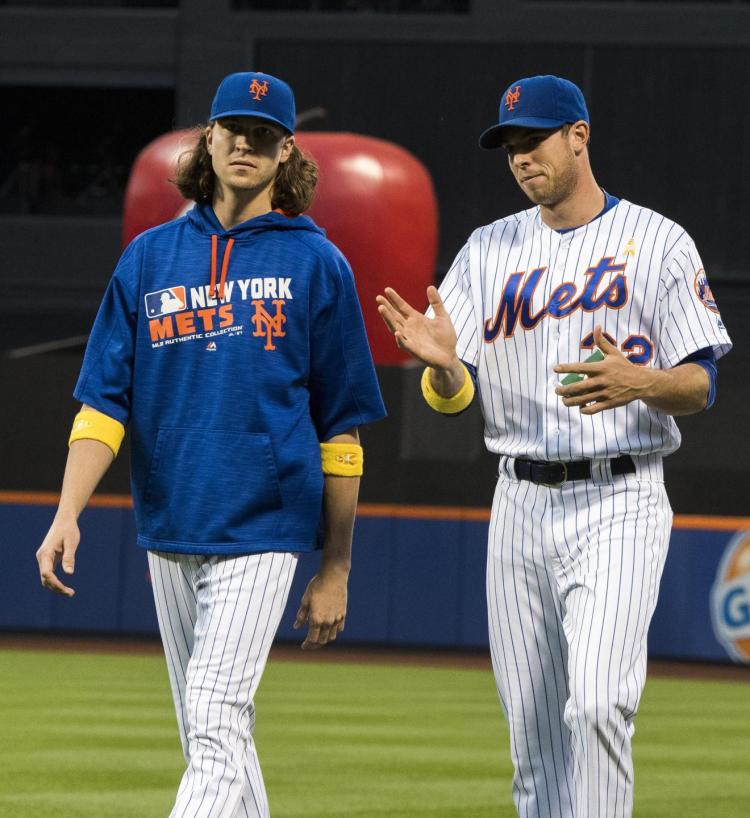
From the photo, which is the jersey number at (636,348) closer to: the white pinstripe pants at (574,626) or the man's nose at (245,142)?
the white pinstripe pants at (574,626)

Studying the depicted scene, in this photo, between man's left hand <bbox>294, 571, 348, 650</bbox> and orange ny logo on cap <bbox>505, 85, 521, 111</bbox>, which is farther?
orange ny logo on cap <bbox>505, 85, 521, 111</bbox>

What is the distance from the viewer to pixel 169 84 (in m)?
26.0

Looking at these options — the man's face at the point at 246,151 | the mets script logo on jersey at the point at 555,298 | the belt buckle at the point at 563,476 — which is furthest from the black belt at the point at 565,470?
the man's face at the point at 246,151

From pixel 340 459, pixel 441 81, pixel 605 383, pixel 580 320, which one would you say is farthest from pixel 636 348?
pixel 441 81

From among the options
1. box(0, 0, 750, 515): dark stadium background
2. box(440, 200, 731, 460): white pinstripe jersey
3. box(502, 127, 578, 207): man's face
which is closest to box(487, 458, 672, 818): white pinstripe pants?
box(440, 200, 731, 460): white pinstripe jersey

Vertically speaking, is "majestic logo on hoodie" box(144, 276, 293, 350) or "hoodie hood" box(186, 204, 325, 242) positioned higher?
"hoodie hood" box(186, 204, 325, 242)

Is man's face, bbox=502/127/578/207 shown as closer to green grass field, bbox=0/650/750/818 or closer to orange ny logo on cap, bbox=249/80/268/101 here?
orange ny logo on cap, bbox=249/80/268/101

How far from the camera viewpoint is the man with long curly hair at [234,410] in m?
3.23

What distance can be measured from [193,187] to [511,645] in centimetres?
134

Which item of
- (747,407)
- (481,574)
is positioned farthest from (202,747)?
(747,407)

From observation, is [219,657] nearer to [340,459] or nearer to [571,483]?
[340,459]

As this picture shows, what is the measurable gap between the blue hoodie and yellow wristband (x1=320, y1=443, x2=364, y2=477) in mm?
42

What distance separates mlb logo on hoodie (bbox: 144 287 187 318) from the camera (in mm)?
3301

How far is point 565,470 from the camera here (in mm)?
3758
